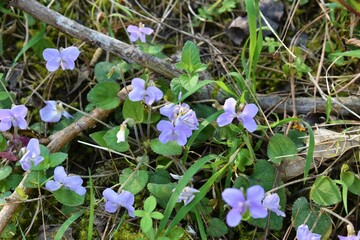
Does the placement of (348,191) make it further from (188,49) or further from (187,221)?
(188,49)

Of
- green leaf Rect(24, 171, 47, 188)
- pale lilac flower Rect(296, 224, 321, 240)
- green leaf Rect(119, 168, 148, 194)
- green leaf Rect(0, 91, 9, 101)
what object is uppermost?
green leaf Rect(0, 91, 9, 101)

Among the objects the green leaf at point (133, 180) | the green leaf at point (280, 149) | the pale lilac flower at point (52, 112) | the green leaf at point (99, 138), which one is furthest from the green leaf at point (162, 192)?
the pale lilac flower at point (52, 112)

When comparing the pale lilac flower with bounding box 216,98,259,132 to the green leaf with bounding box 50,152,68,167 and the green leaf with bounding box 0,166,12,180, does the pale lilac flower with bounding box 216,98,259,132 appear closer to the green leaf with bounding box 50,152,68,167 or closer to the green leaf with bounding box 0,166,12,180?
the green leaf with bounding box 50,152,68,167

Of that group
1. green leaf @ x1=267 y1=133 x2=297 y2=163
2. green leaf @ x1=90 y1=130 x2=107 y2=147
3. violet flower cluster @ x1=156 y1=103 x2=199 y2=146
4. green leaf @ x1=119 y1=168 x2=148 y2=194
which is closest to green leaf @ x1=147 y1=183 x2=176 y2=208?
green leaf @ x1=119 y1=168 x2=148 y2=194

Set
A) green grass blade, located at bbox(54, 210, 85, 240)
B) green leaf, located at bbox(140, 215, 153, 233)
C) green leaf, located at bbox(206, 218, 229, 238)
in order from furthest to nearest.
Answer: green leaf, located at bbox(206, 218, 229, 238) → green grass blade, located at bbox(54, 210, 85, 240) → green leaf, located at bbox(140, 215, 153, 233)

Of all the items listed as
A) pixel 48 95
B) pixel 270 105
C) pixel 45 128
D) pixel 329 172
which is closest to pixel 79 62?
pixel 48 95

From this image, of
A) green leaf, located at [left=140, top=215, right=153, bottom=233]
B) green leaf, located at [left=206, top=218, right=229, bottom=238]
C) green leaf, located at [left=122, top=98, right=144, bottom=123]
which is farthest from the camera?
green leaf, located at [left=122, top=98, right=144, bottom=123]

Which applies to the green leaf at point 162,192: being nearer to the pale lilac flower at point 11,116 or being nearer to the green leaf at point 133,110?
the green leaf at point 133,110
